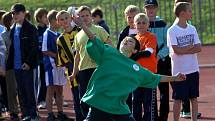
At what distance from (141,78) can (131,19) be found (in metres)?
3.23

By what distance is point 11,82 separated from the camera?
503 inches

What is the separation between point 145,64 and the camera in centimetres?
1028

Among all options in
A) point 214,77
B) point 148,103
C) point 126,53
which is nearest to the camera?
point 126,53

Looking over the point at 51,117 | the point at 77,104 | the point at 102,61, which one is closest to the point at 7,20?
the point at 51,117

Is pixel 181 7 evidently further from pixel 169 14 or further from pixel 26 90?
pixel 169 14

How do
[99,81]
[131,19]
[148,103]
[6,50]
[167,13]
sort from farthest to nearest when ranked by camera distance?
[167,13]
[6,50]
[131,19]
[148,103]
[99,81]

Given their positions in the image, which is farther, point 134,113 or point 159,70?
point 159,70

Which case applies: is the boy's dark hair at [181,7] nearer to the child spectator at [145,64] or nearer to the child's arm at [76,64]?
the child spectator at [145,64]

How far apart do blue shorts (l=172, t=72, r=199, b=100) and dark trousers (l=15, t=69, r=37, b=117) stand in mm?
2621

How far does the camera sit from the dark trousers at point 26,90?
38.7ft

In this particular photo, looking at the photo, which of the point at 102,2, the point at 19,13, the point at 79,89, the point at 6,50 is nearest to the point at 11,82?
the point at 6,50

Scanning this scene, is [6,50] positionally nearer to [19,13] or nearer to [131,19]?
[19,13]

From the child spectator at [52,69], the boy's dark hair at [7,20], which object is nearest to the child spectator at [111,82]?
the child spectator at [52,69]

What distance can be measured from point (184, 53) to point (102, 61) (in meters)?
2.99
